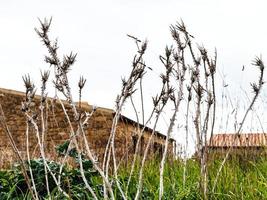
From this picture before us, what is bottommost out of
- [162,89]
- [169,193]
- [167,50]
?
[169,193]

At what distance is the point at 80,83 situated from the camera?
2.71 m

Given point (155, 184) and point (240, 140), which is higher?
point (240, 140)

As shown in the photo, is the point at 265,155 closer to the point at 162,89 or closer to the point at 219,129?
the point at 219,129

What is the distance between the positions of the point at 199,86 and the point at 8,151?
12.2m

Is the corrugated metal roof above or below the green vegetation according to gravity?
above

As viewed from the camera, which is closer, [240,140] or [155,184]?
[240,140]

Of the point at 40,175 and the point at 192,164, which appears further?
the point at 192,164

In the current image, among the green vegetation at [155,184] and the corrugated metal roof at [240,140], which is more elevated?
the corrugated metal roof at [240,140]

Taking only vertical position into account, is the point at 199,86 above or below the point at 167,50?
below

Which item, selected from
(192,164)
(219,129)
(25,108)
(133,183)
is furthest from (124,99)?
(219,129)

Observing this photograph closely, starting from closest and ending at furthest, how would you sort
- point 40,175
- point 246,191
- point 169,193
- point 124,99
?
point 124,99, point 246,191, point 169,193, point 40,175

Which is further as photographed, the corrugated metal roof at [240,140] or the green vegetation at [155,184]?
the corrugated metal roof at [240,140]

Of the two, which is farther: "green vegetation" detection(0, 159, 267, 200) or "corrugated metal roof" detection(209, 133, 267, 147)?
"corrugated metal roof" detection(209, 133, 267, 147)

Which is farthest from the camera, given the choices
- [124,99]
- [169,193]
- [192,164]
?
[192,164]
